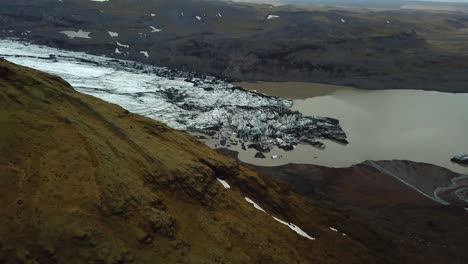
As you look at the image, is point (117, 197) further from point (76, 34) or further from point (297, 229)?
point (76, 34)

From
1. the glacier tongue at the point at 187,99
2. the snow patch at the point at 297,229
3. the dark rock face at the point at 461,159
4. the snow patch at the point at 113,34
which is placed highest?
the snow patch at the point at 297,229

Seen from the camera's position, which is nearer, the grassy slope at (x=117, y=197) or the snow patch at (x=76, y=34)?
the grassy slope at (x=117, y=197)

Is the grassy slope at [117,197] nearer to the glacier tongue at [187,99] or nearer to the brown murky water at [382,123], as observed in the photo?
the brown murky water at [382,123]

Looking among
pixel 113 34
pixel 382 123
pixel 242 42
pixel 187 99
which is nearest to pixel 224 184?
pixel 382 123

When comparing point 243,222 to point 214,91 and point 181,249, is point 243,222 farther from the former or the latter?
point 214,91

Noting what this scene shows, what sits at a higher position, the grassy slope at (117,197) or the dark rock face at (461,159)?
the grassy slope at (117,197)

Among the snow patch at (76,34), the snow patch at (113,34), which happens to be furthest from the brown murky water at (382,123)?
the snow patch at (76,34)

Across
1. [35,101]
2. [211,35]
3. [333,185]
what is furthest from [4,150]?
[211,35]
